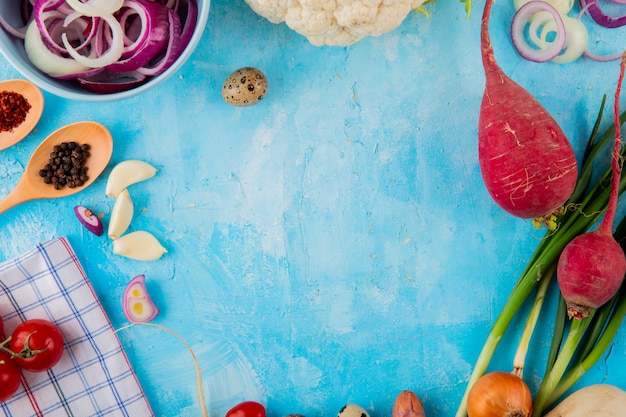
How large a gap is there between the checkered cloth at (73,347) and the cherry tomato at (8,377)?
76mm

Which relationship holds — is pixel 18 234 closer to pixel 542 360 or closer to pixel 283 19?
pixel 283 19

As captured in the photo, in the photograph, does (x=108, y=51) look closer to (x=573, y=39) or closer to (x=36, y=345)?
(x=36, y=345)

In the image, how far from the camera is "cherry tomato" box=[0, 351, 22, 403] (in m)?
1.14

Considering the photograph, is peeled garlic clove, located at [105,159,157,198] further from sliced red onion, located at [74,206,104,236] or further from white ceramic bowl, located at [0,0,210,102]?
white ceramic bowl, located at [0,0,210,102]

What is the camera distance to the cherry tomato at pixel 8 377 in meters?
1.14

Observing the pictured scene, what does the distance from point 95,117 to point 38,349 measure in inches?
19.1

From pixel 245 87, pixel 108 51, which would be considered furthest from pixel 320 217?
pixel 108 51

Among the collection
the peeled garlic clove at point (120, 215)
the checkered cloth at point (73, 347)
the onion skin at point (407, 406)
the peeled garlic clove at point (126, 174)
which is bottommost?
the onion skin at point (407, 406)

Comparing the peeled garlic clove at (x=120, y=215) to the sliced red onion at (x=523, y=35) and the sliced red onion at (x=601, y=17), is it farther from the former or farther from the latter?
the sliced red onion at (x=601, y=17)

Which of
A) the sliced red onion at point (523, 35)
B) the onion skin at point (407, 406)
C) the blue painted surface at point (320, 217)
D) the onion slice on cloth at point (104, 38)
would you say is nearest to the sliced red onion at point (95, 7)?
the onion slice on cloth at point (104, 38)

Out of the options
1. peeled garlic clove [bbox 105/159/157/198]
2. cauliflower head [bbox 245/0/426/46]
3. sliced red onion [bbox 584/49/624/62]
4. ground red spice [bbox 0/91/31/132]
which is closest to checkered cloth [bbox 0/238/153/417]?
peeled garlic clove [bbox 105/159/157/198]

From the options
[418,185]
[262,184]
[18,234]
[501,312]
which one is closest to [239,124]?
[262,184]

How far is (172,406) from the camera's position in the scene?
127 cm

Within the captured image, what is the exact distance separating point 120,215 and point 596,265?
94 cm
